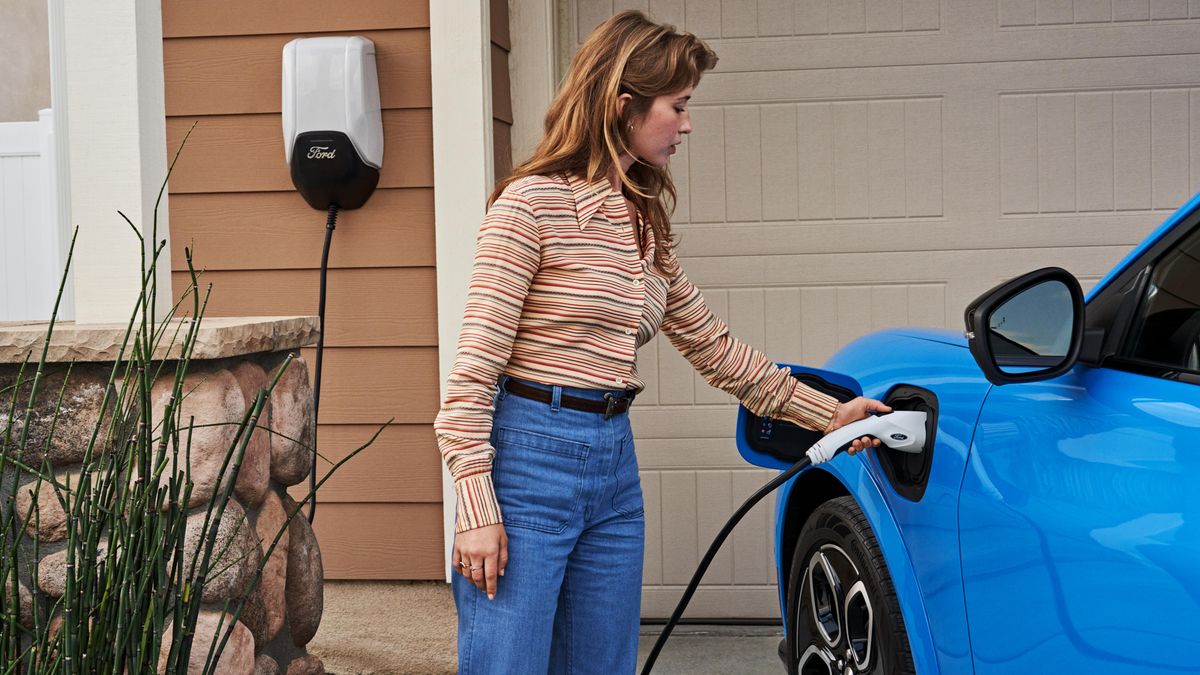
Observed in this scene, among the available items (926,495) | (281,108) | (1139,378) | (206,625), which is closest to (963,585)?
(926,495)

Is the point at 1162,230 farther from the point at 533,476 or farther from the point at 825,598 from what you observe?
the point at 825,598

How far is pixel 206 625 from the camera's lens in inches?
90.0

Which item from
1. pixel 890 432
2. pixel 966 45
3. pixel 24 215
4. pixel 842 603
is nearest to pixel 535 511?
pixel 890 432

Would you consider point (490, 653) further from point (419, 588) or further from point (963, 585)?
point (419, 588)

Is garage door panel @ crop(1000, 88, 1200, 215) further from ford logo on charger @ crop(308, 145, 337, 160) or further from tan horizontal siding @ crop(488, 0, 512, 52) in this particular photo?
ford logo on charger @ crop(308, 145, 337, 160)

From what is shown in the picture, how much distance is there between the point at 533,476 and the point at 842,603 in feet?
2.95

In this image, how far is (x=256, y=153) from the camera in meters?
4.04

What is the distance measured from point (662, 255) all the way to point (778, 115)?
7.32 feet

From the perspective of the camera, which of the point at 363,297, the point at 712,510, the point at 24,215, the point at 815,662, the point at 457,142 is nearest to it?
the point at 815,662

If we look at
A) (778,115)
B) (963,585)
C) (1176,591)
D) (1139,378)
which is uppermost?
(778,115)

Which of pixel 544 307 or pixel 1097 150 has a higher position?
pixel 1097 150

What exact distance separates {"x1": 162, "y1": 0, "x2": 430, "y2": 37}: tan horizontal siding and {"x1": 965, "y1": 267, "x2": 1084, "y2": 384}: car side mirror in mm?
2745

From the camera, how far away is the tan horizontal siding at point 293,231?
4.00m

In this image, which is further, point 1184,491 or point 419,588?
point 419,588
